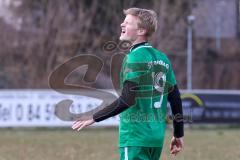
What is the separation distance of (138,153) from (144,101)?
0.36 m

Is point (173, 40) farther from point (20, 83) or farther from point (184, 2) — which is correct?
point (20, 83)

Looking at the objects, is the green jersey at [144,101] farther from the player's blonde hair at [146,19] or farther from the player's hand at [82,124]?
the player's hand at [82,124]

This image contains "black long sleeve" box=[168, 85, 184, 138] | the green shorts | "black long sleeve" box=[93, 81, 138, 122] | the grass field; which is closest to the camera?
"black long sleeve" box=[93, 81, 138, 122]

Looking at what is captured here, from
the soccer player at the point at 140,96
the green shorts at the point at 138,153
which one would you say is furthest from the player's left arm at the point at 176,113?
the green shorts at the point at 138,153

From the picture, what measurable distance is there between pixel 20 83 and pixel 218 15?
10.7 meters

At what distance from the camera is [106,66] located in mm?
29156

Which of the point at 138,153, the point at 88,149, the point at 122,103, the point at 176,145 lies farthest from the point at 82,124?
the point at 88,149

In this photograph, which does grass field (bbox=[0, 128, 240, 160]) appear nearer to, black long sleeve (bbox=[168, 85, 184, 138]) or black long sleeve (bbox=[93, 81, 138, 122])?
black long sleeve (bbox=[168, 85, 184, 138])

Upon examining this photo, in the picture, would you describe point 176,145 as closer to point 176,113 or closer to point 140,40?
point 176,113

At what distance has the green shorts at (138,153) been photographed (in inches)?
183

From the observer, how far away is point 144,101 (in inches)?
184

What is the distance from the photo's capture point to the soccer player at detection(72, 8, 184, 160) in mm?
4562

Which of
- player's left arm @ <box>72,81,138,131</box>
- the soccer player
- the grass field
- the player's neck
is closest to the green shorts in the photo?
the soccer player

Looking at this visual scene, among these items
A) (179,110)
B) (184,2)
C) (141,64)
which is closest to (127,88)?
(141,64)
